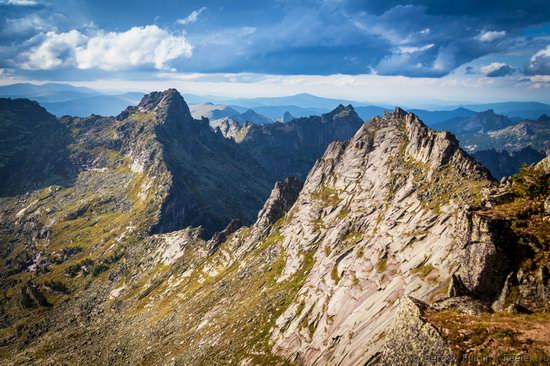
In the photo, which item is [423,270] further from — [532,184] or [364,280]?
[532,184]

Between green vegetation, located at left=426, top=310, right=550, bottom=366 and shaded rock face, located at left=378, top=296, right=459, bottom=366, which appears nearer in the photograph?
green vegetation, located at left=426, top=310, right=550, bottom=366

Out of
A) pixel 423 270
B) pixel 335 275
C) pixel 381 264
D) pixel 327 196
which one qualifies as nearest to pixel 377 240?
pixel 381 264

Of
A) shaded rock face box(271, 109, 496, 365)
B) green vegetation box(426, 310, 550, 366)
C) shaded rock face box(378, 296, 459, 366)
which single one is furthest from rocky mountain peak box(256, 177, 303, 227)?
green vegetation box(426, 310, 550, 366)

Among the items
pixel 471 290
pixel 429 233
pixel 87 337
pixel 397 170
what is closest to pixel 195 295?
pixel 87 337

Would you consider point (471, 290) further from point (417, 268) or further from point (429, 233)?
point (429, 233)

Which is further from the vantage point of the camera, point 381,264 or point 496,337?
point 381,264

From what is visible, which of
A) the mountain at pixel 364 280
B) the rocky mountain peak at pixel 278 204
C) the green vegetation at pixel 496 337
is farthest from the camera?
the rocky mountain peak at pixel 278 204

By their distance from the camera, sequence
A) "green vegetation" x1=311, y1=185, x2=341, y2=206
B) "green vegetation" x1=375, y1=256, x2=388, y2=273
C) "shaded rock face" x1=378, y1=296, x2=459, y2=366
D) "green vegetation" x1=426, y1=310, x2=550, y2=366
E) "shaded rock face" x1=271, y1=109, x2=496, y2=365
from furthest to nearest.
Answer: "green vegetation" x1=311, y1=185, x2=341, y2=206 < "green vegetation" x1=375, y1=256, x2=388, y2=273 < "shaded rock face" x1=271, y1=109, x2=496, y2=365 < "shaded rock face" x1=378, y1=296, x2=459, y2=366 < "green vegetation" x1=426, y1=310, x2=550, y2=366

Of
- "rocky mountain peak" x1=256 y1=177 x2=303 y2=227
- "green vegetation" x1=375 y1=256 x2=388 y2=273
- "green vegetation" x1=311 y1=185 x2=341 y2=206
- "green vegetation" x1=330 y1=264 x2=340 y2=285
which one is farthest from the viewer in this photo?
"rocky mountain peak" x1=256 y1=177 x2=303 y2=227

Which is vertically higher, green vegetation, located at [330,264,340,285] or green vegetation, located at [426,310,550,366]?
green vegetation, located at [426,310,550,366]

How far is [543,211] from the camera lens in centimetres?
4659

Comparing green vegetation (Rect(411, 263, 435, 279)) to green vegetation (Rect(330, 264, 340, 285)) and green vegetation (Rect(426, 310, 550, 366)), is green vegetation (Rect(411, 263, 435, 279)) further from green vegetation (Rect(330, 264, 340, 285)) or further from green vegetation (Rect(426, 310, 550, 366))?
green vegetation (Rect(426, 310, 550, 366))

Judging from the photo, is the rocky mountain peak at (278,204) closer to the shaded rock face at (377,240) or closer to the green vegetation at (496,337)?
the shaded rock face at (377,240)

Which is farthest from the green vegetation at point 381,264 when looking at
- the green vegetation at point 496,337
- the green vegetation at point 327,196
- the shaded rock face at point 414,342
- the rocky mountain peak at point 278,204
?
the rocky mountain peak at point 278,204
